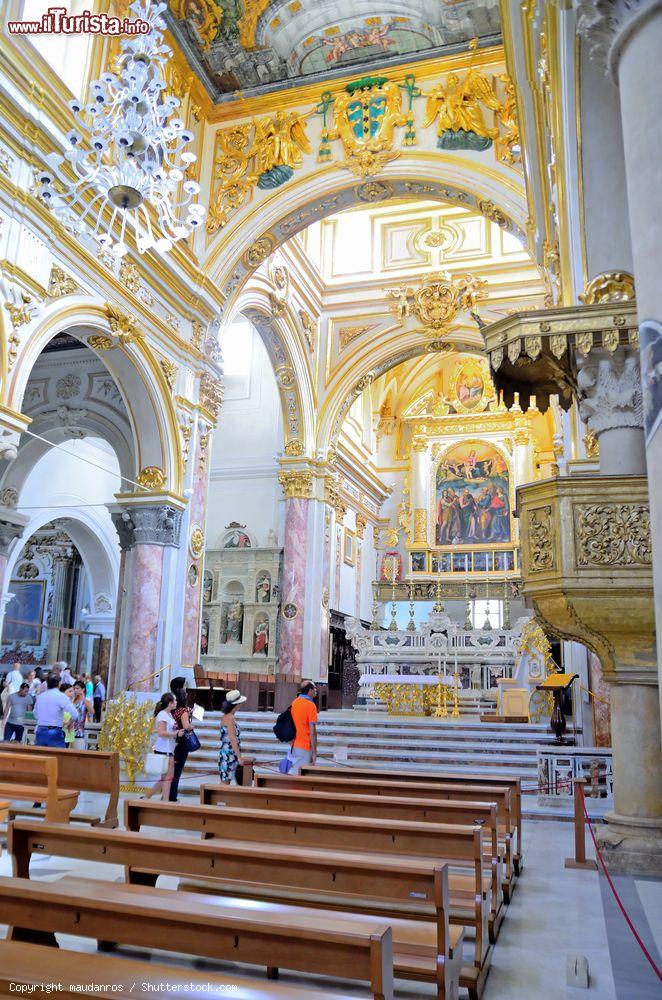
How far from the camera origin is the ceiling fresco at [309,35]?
1304 cm

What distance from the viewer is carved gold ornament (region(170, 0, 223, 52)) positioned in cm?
1284

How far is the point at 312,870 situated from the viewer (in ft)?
10.3

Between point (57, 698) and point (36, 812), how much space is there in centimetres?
182

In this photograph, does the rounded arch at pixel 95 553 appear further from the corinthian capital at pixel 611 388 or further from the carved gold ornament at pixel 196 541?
the corinthian capital at pixel 611 388

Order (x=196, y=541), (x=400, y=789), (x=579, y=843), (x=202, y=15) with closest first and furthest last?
(x=400, y=789)
(x=579, y=843)
(x=202, y=15)
(x=196, y=541)

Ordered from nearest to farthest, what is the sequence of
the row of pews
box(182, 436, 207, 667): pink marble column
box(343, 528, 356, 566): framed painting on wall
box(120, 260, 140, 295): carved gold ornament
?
the row of pews < box(120, 260, 140, 295): carved gold ornament < box(182, 436, 207, 667): pink marble column < box(343, 528, 356, 566): framed painting on wall

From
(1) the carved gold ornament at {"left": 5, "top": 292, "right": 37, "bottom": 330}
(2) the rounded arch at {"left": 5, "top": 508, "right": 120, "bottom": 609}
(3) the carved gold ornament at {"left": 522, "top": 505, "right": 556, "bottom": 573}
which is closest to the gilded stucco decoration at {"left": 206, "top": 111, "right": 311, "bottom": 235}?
(1) the carved gold ornament at {"left": 5, "top": 292, "right": 37, "bottom": 330}

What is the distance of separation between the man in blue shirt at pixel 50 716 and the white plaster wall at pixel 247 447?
11.9 meters

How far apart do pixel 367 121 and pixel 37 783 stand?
40.2 feet

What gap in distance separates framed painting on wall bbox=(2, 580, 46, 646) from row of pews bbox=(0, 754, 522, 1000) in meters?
15.7

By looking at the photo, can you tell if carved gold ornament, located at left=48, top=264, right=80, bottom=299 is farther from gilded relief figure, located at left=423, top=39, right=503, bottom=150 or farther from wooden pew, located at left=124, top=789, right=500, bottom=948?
wooden pew, located at left=124, top=789, right=500, bottom=948

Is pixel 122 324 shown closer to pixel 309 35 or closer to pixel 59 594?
pixel 309 35

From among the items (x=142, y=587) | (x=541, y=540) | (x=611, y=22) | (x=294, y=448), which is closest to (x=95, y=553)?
(x=294, y=448)
